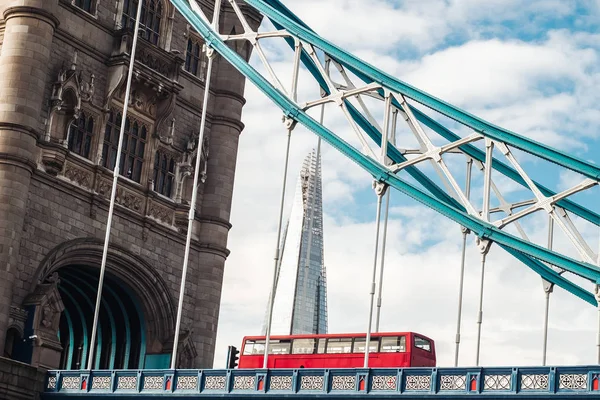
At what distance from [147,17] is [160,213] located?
24.9 ft

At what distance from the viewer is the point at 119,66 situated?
51.4 meters

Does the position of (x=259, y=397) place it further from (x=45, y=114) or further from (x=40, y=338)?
(x=45, y=114)

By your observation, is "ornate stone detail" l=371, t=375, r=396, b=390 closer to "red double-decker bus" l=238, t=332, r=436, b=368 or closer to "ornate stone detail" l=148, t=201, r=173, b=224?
"red double-decker bus" l=238, t=332, r=436, b=368

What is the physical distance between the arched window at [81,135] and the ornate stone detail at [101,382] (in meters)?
10.4

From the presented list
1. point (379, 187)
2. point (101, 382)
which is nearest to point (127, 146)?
point (101, 382)

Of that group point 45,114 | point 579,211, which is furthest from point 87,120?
point 579,211

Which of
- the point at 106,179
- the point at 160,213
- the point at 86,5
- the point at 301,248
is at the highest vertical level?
the point at 301,248

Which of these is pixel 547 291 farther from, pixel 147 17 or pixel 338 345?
pixel 147 17

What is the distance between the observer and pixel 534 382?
34.6m

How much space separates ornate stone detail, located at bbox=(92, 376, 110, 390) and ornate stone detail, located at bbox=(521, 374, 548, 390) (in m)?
13.5

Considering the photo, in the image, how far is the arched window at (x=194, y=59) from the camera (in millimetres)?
55375

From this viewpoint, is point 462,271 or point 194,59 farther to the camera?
point 194,59

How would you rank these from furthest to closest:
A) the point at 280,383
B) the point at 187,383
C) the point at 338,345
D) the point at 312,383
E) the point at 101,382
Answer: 1. the point at 338,345
2. the point at 101,382
3. the point at 187,383
4. the point at 280,383
5. the point at 312,383

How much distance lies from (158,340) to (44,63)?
11.3 meters
